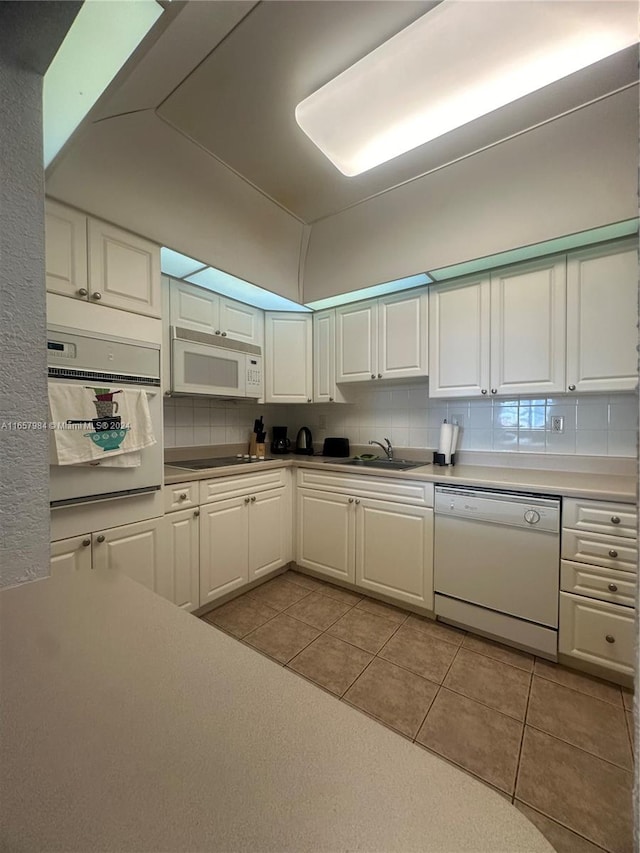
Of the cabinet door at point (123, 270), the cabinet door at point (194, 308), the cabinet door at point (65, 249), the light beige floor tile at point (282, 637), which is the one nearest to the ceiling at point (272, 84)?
the cabinet door at point (65, 249)

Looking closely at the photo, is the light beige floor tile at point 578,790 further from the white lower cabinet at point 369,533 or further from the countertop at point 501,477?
the countertop at point 501,477

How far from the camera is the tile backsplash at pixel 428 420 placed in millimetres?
2004

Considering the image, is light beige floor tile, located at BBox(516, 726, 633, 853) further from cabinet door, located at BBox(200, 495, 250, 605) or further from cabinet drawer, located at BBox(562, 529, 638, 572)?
cabinet door, located at BBox(200, 495, 250, 605)

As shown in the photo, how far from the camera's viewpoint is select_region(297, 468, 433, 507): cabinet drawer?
2.09 meters

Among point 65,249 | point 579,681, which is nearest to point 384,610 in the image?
point 579,681

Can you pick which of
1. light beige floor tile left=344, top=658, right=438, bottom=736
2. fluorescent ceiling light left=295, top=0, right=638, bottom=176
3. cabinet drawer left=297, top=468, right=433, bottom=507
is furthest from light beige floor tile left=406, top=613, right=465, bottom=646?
fluorescent ceiling light left=295, top=0, right=638, bottom=176

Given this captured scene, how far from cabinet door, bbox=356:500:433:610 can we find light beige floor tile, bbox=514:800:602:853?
3.24ft

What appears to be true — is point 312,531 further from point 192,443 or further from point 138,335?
point 138,335

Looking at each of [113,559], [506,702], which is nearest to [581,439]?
[506,702]

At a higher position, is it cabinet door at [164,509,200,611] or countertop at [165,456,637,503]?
countertop at [165,456,637,503]

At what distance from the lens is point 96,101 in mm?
1189

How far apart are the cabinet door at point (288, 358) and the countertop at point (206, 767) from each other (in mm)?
2353

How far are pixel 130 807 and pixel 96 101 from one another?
1814 mm

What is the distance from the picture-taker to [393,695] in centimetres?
152
